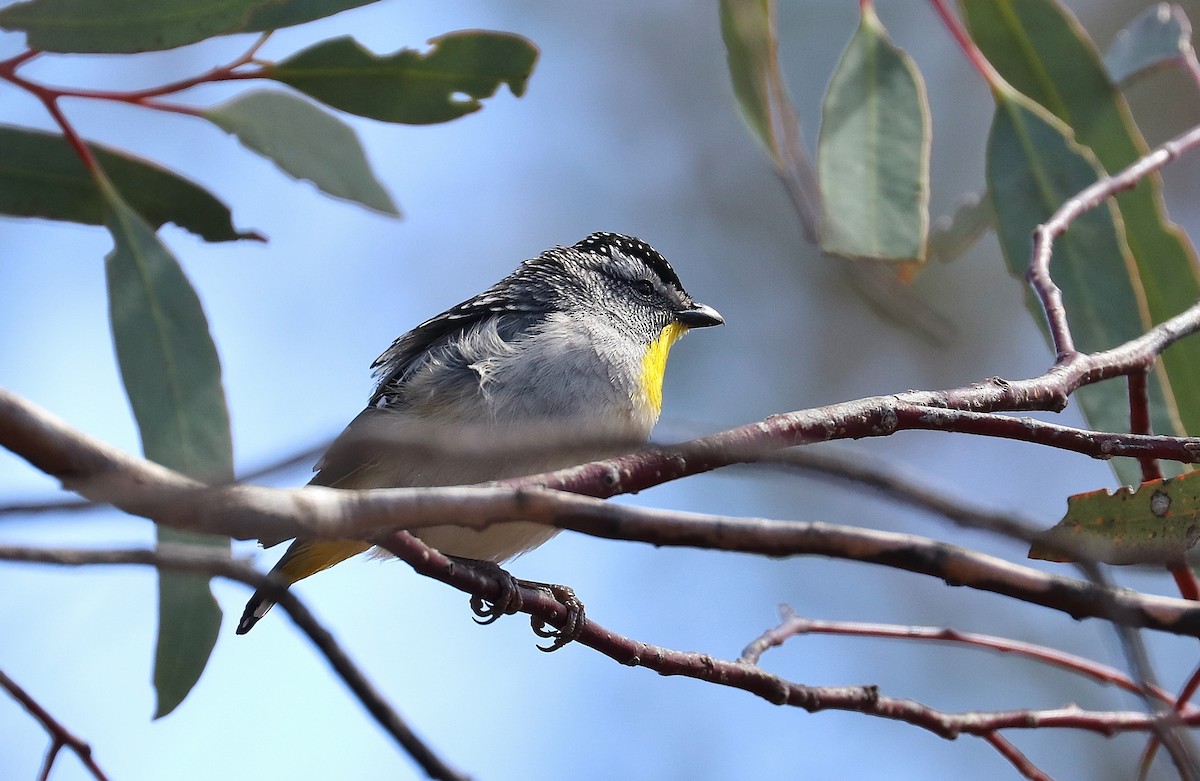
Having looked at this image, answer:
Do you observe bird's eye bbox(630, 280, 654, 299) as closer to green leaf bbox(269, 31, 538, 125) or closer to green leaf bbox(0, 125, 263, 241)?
green leaf bbox(269, 31, 538, 125)

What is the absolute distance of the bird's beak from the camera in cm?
431

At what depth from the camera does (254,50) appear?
2.99 metres

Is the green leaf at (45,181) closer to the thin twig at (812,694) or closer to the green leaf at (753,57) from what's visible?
the thin twig at (812,694)

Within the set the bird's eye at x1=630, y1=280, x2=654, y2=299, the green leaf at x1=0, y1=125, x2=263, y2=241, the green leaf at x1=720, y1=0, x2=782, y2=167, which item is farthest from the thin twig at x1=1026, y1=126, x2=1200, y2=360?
the green leaf at x1=0, y1=125, x2=263, y2=241

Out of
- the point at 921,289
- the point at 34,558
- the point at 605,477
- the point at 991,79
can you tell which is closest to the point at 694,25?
the point at 921,289

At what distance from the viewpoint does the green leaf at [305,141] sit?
3201mm

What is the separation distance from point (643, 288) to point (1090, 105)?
1622 mm

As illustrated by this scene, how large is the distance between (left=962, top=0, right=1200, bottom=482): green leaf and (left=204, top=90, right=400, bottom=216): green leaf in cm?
206

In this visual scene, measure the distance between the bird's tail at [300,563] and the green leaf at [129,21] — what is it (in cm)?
136

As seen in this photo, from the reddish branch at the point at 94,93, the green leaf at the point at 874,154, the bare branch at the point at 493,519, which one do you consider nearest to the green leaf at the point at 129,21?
the reddish branch at the point at 94,93

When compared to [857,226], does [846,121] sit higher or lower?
higher

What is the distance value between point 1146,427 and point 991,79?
1.62 m

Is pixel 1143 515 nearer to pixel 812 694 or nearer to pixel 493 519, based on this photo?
pixel 812 694

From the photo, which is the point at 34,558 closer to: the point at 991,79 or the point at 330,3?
the point at 330,3
